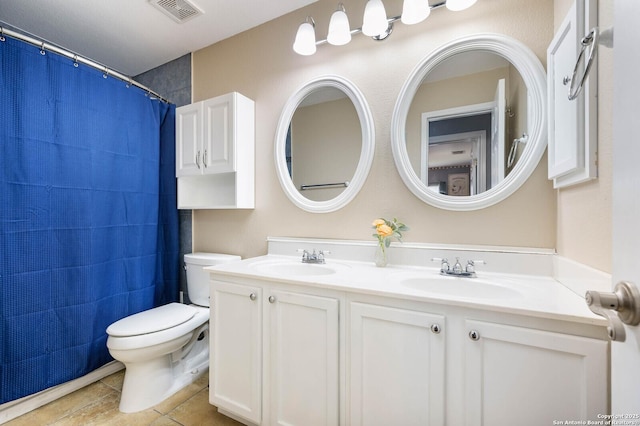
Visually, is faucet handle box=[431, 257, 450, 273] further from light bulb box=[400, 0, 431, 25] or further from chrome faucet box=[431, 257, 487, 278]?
light bulb box=[400, 0, 431, 25]

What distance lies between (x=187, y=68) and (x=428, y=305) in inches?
100

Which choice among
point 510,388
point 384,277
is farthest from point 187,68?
point 510,388

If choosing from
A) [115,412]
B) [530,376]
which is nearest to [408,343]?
[530,376]

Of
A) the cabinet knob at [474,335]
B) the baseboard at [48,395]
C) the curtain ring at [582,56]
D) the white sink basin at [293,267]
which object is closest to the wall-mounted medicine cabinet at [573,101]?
the curtain ring at [582,56]

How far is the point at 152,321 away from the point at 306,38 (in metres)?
1.87

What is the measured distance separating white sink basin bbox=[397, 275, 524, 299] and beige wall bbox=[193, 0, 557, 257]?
24cm

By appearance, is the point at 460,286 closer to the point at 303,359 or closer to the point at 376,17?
Result: the point at 303,359

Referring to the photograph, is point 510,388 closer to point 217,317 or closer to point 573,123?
point 573,123

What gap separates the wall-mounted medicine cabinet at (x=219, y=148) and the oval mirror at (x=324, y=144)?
0.25 metres

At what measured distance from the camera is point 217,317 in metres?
1.43

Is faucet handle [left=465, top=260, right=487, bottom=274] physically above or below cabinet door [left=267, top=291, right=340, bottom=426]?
above

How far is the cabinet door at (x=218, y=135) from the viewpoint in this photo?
1.90m

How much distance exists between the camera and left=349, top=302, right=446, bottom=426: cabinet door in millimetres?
953

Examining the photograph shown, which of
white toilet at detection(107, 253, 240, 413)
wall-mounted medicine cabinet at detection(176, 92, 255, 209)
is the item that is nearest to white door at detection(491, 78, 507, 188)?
wall-mounted medicine cabinet at detection(176, 92, 255, 209)
